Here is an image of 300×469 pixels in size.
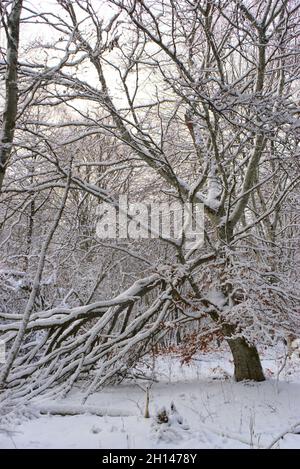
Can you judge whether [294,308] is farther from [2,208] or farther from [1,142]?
[2,208]

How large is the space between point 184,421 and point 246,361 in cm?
218

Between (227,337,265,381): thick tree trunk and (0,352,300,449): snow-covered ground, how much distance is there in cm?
23

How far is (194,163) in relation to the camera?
895 cm

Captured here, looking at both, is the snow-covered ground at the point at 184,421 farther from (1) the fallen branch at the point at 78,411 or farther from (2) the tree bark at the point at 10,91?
(2) the tree bark at the point at 10,91

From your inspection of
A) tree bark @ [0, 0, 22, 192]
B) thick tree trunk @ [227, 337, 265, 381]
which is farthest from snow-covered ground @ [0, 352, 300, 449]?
tree bark @ [0, 0, 22, 192]

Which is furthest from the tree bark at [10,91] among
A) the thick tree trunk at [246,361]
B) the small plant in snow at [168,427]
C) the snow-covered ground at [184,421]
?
the thick tree trunk at [246,361]

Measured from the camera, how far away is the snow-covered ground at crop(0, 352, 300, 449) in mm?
4070

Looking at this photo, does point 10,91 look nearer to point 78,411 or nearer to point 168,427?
point 168,427

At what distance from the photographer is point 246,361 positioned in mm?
6453

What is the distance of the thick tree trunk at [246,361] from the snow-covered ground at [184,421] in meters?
0.23

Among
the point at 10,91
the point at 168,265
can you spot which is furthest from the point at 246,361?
the point at 10,91

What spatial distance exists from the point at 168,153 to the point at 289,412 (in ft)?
18.4

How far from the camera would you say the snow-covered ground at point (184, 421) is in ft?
13.4

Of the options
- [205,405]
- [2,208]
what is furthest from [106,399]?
[2,208]
